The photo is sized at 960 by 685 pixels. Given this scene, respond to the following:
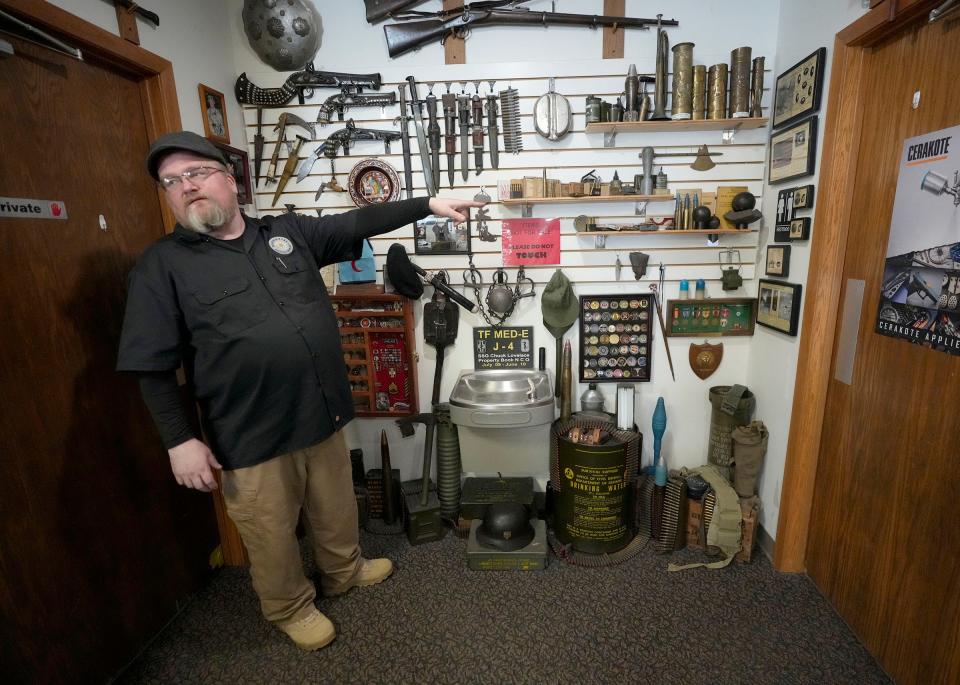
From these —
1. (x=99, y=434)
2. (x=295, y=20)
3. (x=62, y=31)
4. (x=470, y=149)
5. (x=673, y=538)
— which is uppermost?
(x=295, y=20)

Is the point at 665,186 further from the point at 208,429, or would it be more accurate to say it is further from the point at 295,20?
the point at 208,429

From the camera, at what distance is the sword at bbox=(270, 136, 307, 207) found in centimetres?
249

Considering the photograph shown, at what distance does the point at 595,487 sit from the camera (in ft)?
7.38

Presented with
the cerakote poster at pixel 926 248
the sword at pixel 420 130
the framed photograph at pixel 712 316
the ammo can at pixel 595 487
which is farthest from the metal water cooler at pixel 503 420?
the cerakote poster at pixel 926 248

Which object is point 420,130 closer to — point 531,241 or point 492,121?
point 492,121

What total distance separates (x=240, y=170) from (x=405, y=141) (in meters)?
0.91

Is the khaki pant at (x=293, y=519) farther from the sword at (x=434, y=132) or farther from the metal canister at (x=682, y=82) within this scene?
the metal canister at (x=682, y=82)

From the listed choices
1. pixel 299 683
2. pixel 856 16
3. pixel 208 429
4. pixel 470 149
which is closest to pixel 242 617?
pixel 299 683

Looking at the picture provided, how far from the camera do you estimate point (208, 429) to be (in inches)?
66.4

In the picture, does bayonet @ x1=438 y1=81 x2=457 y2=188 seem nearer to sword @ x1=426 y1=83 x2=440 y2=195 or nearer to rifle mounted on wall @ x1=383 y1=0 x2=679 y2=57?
sword @ x1=426 y1=83 x2=440 y2=195

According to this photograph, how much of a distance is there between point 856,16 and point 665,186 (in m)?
0.92

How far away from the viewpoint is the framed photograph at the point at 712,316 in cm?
251

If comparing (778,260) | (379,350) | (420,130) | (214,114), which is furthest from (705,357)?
(214,114)

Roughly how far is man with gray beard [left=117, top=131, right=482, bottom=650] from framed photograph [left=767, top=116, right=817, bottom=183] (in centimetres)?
147
